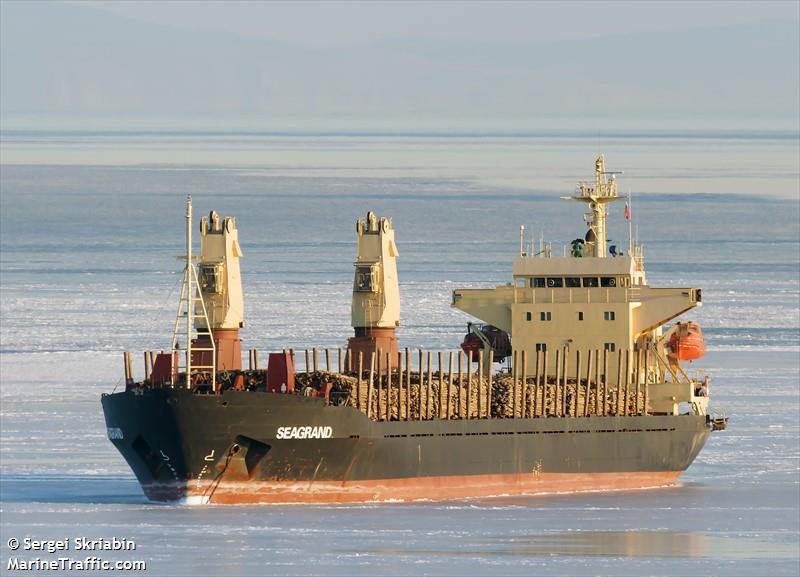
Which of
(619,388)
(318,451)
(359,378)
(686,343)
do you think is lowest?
(318,451)

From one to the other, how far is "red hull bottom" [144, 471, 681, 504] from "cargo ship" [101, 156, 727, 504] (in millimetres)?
29

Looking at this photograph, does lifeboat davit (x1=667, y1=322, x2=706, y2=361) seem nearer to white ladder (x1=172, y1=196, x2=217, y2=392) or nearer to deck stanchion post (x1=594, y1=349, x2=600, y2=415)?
deck stanchion post (x1=594, y1=349, x2=600, y2=415)

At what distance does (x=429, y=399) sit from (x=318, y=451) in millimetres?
3888

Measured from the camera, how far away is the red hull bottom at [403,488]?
44812 millimetres

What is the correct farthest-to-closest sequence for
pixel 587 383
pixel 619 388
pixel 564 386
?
pixel 619 388 → pixel 587 383 → pixel 564 386

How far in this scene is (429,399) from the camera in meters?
48.5

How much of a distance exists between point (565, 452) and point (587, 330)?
4.14 m

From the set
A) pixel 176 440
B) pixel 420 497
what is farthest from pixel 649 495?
pixel 176 440

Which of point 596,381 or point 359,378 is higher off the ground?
point 359,378

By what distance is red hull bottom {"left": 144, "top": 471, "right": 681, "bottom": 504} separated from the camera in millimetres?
44812

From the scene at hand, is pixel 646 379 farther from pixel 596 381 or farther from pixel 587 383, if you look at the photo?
pixel 587 383

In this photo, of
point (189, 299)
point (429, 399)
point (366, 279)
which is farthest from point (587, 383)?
point (189, 299)

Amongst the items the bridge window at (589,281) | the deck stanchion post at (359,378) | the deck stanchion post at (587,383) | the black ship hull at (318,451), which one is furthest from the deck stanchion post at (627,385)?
the deck stanchion post at (359,378)

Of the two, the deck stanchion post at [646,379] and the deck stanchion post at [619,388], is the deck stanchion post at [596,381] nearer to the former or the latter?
the deck stanchion post at [619,388]
